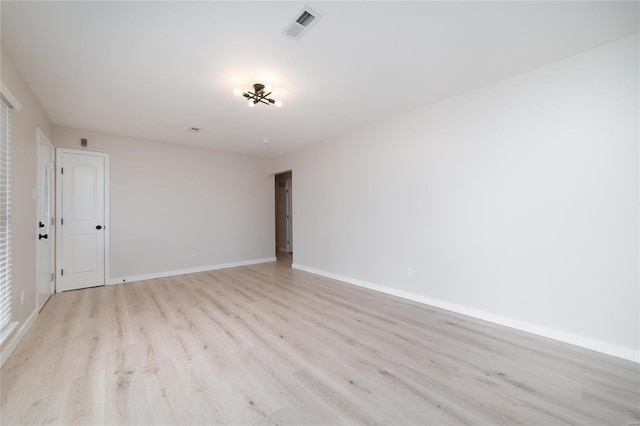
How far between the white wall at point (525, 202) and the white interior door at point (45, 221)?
4.36m

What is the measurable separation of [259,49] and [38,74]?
231 centimetres

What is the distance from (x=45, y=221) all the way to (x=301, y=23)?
4.40m

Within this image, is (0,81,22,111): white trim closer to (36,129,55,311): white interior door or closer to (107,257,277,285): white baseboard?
(36,129,55,311): white interior door

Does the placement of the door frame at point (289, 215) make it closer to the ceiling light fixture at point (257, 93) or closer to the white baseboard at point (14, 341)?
the ceiling light fixture at point (257, 93)

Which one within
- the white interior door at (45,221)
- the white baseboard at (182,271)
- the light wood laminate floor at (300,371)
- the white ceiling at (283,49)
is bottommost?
the light wood laminate floor at (300,371)

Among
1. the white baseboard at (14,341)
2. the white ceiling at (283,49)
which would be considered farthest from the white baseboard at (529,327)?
the white baseboard at (14,341)

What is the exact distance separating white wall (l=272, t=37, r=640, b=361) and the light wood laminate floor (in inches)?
14.3

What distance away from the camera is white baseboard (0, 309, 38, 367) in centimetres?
209

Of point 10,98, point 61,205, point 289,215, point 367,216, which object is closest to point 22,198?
point 10,98

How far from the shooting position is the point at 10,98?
225cm

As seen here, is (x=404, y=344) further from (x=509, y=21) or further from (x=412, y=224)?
(x=509, y=21)

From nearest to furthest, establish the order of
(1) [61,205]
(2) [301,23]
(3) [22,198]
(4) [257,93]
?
(2) [301,23], (3) [22,198], (4) [257,93], (1) [61,205]

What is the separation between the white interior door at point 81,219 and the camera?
162 inches

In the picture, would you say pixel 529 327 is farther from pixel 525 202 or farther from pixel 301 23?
pixel 301 23
